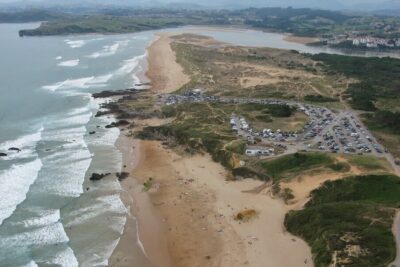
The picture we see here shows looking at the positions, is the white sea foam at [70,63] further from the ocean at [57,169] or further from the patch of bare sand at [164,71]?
the patch of bare sand at [164,71]

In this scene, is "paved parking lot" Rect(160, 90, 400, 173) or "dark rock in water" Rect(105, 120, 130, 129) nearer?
"paved parking lot" Rect(160, 90, 400, 173)

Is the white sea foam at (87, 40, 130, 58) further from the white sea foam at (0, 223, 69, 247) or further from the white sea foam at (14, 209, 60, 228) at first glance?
the white sea foam at (0, 223, 69, 247)

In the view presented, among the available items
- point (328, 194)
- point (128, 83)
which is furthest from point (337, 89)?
point (328, 194)

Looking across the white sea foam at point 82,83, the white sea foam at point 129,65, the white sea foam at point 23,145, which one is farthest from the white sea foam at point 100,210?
the white sea foam at point 129,65

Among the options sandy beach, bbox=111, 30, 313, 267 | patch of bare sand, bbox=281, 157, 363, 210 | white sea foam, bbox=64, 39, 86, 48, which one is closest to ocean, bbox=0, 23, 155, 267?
sandy beach, bbox=111, 30, 313, 267

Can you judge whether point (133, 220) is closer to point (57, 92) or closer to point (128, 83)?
point (57, 92)

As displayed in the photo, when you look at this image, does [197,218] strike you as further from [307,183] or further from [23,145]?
[23,145]
